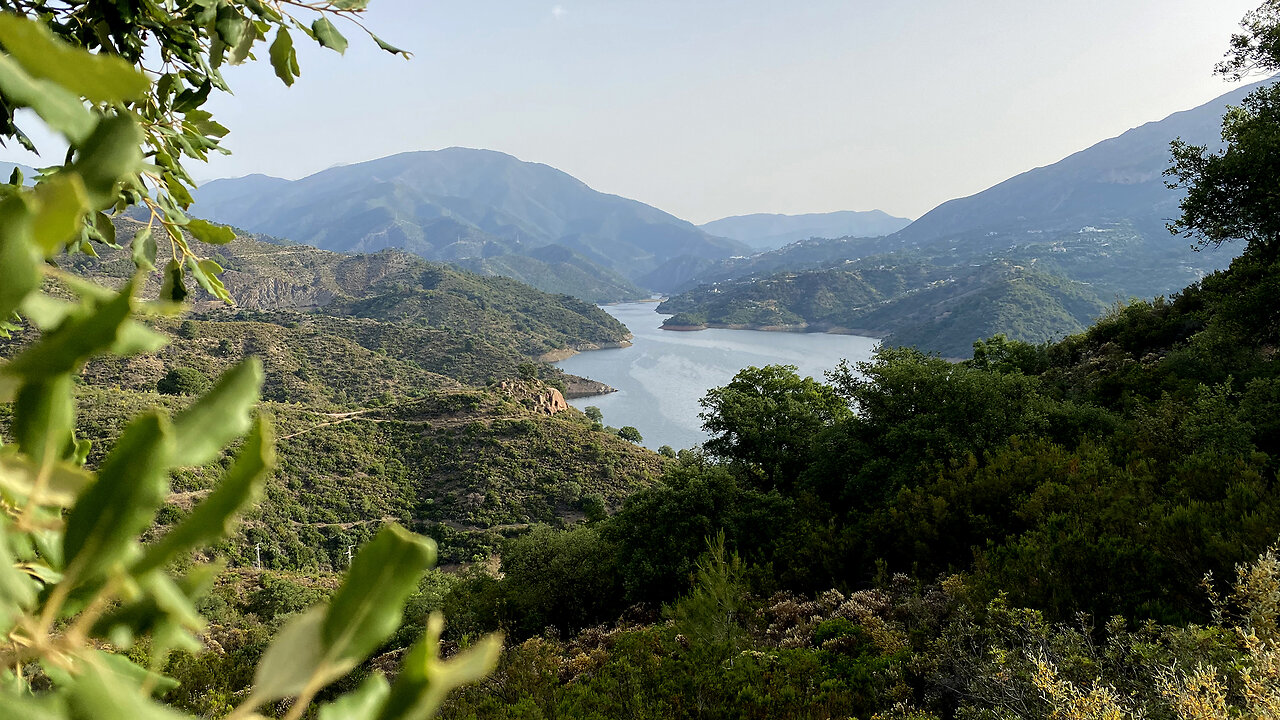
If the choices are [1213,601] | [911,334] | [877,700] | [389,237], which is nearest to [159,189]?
[877,700]

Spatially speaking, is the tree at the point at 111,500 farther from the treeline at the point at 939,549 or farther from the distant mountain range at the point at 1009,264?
the distant mountain range at the point at 1009,264

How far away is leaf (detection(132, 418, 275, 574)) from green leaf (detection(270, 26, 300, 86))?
47.2 inches

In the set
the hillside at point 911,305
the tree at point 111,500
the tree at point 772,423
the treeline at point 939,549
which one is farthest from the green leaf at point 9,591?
the hillside at point 911,305

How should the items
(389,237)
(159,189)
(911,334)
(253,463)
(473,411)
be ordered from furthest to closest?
(389,237) < (911,334) < (473,411) < (159,189) < (253,463)

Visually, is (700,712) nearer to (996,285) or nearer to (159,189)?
(159,189)

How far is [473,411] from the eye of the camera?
32.7 meters

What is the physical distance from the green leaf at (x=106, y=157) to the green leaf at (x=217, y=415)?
116 millimetres

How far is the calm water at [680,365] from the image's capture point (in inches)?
1833

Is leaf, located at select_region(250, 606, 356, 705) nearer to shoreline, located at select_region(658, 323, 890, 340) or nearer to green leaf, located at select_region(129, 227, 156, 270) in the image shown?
green leaf, located at select_region(129, 227, 156, 270)

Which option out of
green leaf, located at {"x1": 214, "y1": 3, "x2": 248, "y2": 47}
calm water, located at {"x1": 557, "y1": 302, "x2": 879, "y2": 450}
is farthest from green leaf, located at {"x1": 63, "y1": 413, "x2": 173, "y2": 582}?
calm water, located at {"x1": 557, "y1": 302, "x2": 879, "y2": 450}

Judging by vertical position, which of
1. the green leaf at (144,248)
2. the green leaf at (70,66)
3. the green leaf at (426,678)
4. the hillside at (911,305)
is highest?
the green leaf at (144,248)

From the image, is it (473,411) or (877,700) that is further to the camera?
(473,411)

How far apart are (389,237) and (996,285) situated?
159 m

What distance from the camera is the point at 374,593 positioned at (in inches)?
10.6
